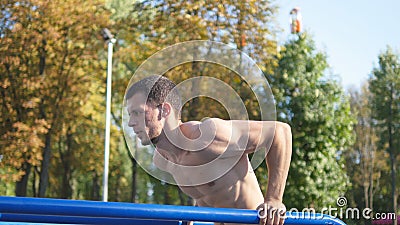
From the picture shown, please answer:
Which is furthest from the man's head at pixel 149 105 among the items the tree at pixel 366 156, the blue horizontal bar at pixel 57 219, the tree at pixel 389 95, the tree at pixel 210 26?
the tree at pixel 366 156

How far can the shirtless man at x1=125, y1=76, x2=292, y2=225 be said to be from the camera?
104 inches

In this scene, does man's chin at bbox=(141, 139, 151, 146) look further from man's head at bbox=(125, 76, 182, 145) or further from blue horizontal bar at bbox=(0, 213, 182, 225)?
blue horizontal bar at bbox=(0, 213, 182, 225)

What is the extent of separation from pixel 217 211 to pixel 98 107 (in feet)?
61.3

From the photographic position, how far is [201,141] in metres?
2.71

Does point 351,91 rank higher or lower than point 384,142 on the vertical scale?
higher

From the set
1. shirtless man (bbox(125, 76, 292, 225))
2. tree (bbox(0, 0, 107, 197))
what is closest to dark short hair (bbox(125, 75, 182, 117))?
shirtless man (bbox(125, 76, 292, 225))

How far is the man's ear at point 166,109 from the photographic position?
267cm

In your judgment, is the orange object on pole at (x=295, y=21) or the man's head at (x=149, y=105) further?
the orange object on pole at (x=295, y=21)

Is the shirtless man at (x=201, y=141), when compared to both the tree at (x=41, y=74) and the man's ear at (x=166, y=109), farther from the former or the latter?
the tree at (x=41, y=74)

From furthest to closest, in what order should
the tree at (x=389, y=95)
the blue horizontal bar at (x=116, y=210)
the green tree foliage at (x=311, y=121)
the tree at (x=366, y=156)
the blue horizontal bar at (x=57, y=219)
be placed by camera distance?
the tree at (x=366, y=156)
the tree at (x=389, y=95)
the green tree foliage at (x=311, y=121)
the blue horizontal bar at (x=57, y=219)
the blue horizontal bar at (x=116, y=210)

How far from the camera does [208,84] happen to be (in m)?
3.29

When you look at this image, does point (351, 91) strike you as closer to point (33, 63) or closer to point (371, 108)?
point (371, 108)

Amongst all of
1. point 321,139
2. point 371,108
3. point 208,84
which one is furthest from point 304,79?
point 208,84

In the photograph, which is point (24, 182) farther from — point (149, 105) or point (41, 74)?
point (149, 105)
